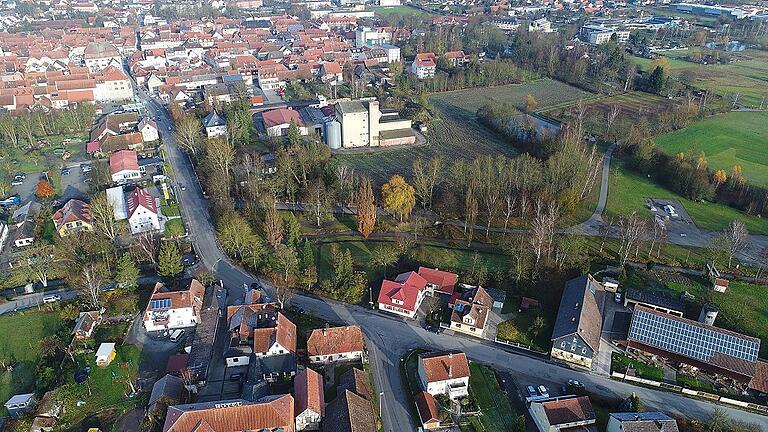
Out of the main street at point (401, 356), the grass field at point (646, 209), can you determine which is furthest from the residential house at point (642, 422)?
the grass field at point (646, 209)

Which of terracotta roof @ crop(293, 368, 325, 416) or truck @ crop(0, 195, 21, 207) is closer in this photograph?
terracotta roof @ crop(293, 368, 325, 416)

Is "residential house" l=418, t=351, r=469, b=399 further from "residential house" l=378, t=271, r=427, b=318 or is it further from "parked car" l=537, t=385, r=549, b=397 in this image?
"residential house" l=378, t=271, r=427, b=318

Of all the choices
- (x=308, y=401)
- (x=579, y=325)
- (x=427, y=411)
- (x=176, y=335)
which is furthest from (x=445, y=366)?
(x=176, y=335)

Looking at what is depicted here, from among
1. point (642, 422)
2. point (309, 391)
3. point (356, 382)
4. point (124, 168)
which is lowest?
point (356, 382)

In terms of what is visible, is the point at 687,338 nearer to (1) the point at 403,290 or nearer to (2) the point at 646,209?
(1) the point at 403,290

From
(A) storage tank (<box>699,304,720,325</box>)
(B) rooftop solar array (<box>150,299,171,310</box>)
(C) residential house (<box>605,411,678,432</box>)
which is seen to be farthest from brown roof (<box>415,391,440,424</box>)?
(A) storage tank (<box>699,304,720,325</box>)

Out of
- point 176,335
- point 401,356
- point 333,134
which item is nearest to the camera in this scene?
point 401,356

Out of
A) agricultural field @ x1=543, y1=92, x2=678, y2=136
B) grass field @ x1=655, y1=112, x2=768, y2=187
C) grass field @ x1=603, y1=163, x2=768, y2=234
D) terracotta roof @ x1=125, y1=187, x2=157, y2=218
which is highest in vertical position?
agricultural field @ x1=543, y1=92, x2=678, y2=136
